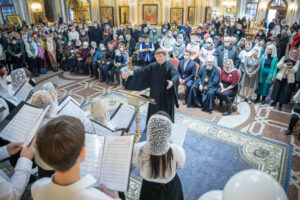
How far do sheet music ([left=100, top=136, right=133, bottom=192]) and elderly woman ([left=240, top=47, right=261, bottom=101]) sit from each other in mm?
5322

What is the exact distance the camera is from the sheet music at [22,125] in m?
2.03

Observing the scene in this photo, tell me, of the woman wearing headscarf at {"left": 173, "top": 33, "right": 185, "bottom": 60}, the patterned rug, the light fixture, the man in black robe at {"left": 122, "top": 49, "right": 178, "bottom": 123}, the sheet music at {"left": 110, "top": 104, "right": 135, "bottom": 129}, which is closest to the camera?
the sheet music at {"left": 110, "top": 104, "right": 135, "bottom": 129}

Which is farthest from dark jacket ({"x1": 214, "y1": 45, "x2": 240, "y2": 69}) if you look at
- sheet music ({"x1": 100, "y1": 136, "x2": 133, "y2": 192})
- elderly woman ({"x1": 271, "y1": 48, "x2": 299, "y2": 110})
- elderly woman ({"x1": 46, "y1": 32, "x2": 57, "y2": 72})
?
elderly woman ({"x1": 46, "y1": 32, "x2": 57, "y2": 72})

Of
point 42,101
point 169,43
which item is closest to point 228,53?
point 169,43

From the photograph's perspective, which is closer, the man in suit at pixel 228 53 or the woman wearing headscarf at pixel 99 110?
the woman wearing headscarf at pixel 99 110

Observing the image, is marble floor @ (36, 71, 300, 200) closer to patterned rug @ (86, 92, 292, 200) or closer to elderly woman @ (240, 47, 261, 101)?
patterned rug @ (86, 92, 292, 200)

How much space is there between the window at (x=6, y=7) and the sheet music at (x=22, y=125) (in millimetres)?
18272

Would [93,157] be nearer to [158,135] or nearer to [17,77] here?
[158,135]

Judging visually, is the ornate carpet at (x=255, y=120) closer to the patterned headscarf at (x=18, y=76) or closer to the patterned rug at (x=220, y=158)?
the patterned rug at (x=220, y=158)

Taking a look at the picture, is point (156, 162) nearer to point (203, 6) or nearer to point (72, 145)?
→ point (72, 145)

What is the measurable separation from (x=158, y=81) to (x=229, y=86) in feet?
7.65

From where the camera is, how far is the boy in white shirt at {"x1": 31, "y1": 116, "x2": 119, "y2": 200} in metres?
1.08

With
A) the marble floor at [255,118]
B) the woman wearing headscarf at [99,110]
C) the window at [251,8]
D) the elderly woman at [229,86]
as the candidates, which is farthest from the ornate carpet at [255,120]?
the window at [251,8]

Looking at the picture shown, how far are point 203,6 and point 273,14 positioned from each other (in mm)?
7936
